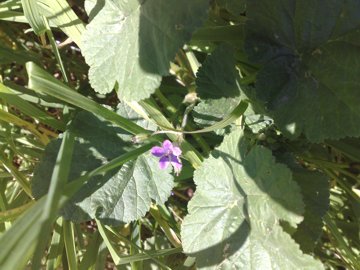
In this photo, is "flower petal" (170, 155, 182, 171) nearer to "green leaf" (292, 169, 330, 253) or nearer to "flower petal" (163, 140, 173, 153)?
"flower petal" (163, 140, 173, 153)

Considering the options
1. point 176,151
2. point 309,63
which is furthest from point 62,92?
point 309,63

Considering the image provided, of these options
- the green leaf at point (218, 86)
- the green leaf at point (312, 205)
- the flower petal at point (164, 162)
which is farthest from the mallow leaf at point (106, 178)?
the green leaf at point (312, 205)

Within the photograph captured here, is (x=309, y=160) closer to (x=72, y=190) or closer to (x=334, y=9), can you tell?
(x=334, y=9)

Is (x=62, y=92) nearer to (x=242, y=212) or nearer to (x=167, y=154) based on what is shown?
(x=167, y=154)

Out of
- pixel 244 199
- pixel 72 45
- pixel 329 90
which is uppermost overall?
pixel 72 45

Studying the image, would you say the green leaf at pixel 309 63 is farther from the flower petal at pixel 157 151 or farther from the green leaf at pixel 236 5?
the flower petal at pixel 157 151

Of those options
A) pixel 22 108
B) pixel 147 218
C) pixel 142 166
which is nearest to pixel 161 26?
pixel 142 166
